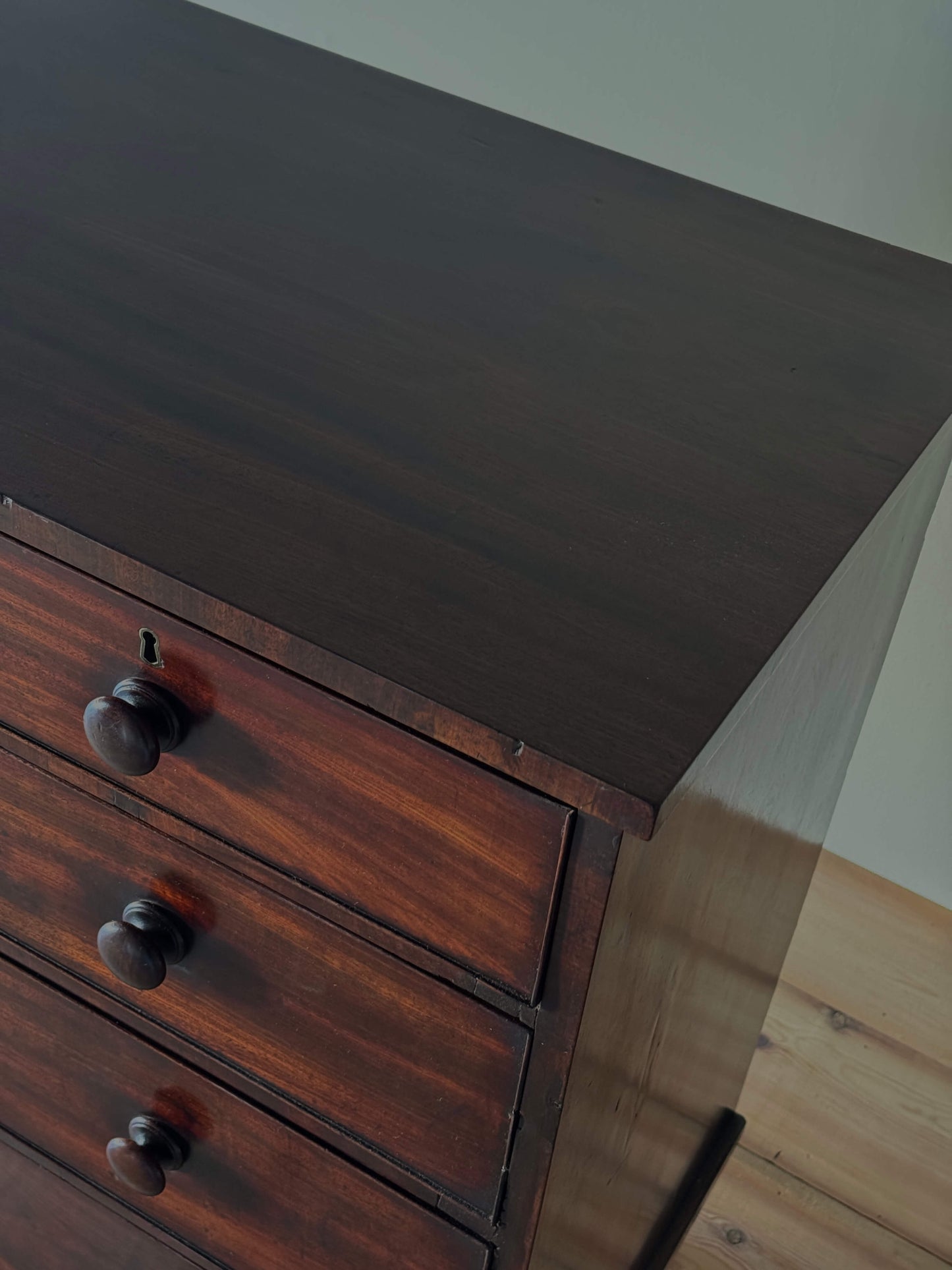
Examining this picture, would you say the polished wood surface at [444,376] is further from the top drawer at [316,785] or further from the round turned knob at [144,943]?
the round turned knob at [144,943]

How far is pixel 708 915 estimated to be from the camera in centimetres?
73

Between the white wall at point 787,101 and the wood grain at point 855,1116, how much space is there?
183mm

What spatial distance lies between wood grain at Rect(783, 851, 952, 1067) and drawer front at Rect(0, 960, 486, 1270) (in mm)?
749

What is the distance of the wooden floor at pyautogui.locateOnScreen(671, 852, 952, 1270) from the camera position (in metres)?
1.15

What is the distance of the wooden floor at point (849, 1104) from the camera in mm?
1146

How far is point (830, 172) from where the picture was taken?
44.8 inches

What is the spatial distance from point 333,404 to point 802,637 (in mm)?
240

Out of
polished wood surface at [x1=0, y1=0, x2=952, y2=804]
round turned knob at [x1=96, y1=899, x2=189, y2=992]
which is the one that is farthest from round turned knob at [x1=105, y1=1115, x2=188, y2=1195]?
polished wood surface at [x1=0, y1=0, x2=952, y2=804]

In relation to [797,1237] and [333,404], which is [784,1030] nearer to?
[797,1237]

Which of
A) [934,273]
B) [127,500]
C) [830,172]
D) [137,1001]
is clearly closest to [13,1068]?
[137,1001]

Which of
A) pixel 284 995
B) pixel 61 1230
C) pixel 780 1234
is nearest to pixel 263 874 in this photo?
pixel 284 995

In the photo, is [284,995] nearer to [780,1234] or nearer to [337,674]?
[337,674]

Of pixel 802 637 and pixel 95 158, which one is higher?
pixel 95 158

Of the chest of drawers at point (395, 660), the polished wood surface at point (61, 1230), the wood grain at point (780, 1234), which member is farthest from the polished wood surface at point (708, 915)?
the polished wood surface at point (61, 1230)
